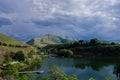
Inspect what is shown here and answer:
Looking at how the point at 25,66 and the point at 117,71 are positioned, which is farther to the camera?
the point at 25,66

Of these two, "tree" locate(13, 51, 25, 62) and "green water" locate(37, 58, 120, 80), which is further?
Result: "tree" locate(13, 51, 25, 62)

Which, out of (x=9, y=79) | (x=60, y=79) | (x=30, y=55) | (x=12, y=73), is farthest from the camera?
(x=30, y=55)

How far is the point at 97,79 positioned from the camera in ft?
346

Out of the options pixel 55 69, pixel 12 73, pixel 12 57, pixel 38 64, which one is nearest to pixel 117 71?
pixel 12 73

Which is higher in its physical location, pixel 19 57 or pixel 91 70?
pixel 19 57

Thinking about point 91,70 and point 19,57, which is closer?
point 91,70

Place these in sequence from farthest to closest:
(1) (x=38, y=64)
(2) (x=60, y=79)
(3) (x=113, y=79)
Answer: (1) (x=38, y=64), (3) (x=113, y=79), (2) (x=60, y=79)

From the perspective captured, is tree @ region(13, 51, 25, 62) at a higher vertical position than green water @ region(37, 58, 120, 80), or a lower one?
higher

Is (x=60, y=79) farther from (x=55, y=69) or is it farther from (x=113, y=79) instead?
(x=113, y=79)

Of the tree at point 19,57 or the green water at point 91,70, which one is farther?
the tree at point 19,57

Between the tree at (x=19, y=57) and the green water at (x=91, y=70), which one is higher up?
the tree at (x=19, y=57)

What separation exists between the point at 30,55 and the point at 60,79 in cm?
12494

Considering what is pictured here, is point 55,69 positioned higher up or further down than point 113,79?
higher up

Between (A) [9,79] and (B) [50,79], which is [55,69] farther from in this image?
(A) [9,79]
